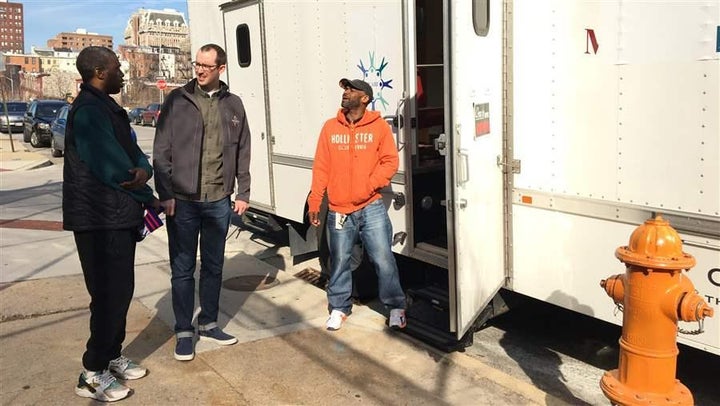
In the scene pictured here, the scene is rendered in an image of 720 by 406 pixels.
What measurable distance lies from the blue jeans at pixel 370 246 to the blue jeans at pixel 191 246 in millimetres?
814

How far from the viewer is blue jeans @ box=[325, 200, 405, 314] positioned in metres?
4.43

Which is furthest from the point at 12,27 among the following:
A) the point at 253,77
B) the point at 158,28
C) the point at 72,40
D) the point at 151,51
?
the point at 253,77

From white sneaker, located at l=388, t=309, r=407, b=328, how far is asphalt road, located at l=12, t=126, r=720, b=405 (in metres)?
0.51

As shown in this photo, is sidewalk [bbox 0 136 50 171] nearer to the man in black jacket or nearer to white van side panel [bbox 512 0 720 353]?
the man in black jacket

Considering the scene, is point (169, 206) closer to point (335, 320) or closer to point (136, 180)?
point (136, 180)

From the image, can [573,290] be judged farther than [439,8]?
No

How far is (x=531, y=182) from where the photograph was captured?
3805mm

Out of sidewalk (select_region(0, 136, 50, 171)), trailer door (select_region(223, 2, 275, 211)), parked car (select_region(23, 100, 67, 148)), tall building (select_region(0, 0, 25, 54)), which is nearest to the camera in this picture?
trailer door (select_region(223, 2, 275, 211))

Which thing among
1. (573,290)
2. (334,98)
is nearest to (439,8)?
(334,98)

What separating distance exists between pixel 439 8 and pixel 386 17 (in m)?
1.45

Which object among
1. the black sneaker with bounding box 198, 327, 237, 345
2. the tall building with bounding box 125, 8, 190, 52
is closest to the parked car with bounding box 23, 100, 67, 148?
the black sneaker with bounding box 198, 327, 237, 345

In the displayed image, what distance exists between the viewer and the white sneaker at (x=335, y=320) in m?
4.63

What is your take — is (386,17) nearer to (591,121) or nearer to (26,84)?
(591,121)

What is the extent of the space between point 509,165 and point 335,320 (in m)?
1.72
